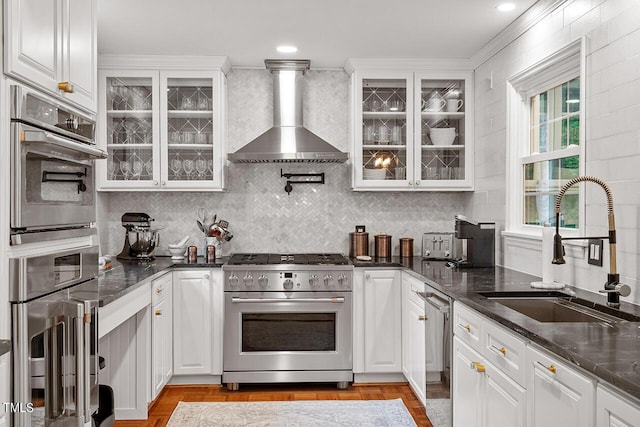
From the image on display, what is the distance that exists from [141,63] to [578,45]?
3105 mm

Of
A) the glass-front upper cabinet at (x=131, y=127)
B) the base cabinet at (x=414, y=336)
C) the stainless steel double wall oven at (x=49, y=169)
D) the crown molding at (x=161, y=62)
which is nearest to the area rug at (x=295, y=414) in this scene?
the base cabinet at (x=414, y=336)

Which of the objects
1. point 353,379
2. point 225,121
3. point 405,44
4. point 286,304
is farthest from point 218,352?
point 405,44

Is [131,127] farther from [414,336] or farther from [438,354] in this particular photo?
[438,354]

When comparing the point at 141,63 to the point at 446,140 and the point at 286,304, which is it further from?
the point at 446,140

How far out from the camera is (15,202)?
1.63 metres

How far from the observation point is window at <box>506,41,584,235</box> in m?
3.11

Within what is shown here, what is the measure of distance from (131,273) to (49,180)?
1.83m

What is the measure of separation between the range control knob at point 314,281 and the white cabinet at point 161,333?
3.34 feet

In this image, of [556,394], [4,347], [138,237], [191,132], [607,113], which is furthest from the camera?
[191,132]

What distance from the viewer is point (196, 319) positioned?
4.13m

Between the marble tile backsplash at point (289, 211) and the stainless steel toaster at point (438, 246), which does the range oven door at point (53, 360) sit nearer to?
the marble tile backsplash at point (289, 211)

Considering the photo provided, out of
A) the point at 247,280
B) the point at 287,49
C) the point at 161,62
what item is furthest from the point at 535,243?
the point at 161,62

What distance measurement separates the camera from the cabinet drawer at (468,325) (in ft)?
8.18

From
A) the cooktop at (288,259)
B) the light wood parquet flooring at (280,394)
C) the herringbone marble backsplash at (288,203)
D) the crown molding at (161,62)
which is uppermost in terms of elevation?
the crown molding at (161,62)
